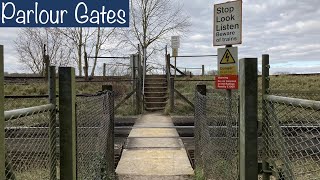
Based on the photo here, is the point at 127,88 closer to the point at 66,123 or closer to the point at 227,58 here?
the point at 227,58

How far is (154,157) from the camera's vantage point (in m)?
8.55

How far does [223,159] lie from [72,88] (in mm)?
2309

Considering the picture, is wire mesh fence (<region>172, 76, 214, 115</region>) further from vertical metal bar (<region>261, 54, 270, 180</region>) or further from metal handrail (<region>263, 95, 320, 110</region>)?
metal handrail (<region>263, 95, 320, 110</region>)

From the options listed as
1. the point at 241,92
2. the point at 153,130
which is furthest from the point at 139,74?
the point at 241,92

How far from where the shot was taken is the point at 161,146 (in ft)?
31.6

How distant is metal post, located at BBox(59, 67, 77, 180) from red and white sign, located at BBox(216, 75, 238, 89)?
14.2 ft

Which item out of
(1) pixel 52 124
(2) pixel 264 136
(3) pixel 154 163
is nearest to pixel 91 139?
(1) pixel 52 124

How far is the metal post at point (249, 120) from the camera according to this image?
3.69m

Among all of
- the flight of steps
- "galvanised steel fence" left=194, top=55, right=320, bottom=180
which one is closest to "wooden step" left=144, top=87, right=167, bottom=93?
the flight of steps

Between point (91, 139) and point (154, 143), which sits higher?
point (91, 139)

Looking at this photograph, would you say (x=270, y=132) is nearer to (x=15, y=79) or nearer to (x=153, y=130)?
(x=153, y=130)

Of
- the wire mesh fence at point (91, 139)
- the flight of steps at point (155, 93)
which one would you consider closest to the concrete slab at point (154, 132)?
the wire mesh fence at point (91, 139)

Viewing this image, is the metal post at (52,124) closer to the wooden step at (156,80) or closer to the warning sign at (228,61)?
the warning sign at (228,61)

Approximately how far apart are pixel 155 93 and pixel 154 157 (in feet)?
33.5
